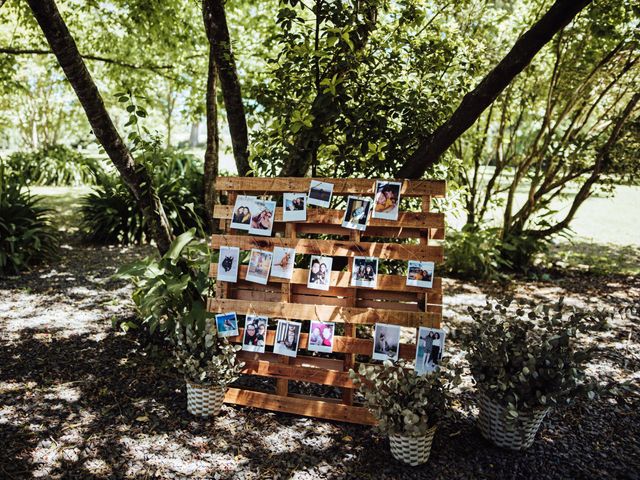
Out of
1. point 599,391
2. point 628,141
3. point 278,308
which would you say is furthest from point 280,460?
point 628,141

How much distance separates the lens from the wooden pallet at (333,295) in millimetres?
2887

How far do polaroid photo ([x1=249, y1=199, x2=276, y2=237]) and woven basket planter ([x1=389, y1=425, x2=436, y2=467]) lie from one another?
5.02ft

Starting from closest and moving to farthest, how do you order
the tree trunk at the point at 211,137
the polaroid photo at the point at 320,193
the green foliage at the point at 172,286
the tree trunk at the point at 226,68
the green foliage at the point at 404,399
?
the green foliage at the point at 404,399 → the polaroid photo at the point at 320,193 → the green foliage at the point at 172,286 → the tree trunk at the point at 226,68 → the tree trunk at the point at 211,137

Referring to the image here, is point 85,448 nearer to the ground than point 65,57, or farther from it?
nearer to the ground

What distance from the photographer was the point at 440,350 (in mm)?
2783

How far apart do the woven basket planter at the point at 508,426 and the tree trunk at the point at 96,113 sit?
2.93 metres

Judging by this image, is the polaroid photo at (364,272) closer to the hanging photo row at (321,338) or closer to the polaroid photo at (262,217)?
the hanging photo row at (321,338)

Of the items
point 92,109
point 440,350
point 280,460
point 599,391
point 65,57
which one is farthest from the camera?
point 92,109

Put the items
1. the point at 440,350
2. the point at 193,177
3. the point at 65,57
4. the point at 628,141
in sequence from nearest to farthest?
the point at 440,350, the point at 65,57, the point at 628,141, the point at 193,177

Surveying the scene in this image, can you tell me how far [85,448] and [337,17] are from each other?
3.21 meters

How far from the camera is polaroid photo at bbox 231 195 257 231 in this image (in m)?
3.15

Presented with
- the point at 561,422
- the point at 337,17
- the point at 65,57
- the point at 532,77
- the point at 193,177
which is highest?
the point at 532,77

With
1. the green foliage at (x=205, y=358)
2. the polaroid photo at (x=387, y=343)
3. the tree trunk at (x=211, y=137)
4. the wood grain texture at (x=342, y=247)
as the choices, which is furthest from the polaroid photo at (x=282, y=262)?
the tree trunk at (x=211, y=137)

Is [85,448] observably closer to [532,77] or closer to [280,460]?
[280,460]
